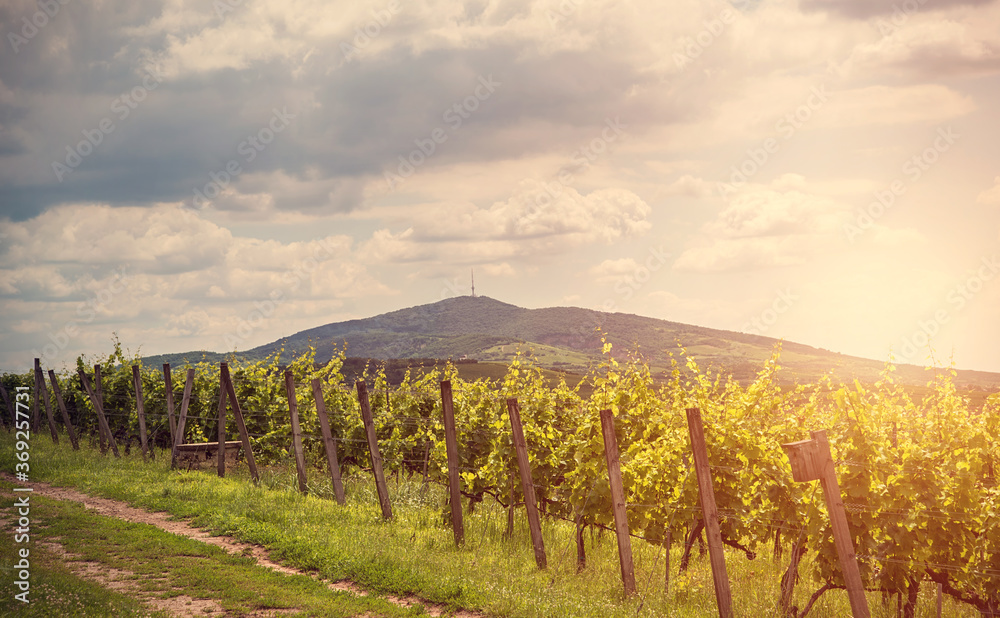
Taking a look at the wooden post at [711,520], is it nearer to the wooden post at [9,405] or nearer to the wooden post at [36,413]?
the wooden post at [36,413]

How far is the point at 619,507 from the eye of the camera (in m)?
8.58

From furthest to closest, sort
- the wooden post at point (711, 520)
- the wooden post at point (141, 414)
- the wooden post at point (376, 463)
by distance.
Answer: the wooden post at point (141, 414) → the wooden post at point (376, 463) → the wooden post at point (711, 520)

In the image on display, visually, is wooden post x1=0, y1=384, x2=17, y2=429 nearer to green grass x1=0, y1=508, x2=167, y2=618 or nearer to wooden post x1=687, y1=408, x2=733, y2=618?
green grass x1=0, y1=508, x2=167, y2=618

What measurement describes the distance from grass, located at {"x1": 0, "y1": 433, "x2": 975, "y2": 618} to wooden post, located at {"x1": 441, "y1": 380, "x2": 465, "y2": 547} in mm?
227

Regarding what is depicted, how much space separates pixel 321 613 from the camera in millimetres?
7465

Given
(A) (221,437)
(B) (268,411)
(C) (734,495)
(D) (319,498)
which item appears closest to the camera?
(C) (734,495)

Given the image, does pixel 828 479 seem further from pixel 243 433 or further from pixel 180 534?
pixel 243 433

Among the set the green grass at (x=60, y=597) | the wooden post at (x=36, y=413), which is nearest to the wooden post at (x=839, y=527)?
the green grass at (x=60, y=597)

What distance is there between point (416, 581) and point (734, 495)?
466cm

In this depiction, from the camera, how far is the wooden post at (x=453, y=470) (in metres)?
10.7

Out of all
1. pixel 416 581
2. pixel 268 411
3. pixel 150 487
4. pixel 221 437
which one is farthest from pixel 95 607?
pixel 268 411

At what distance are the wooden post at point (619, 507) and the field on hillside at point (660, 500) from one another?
27 cm

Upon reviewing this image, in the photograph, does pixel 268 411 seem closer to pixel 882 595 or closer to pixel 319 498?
pixel 319 498

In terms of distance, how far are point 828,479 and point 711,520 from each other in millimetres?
1665
